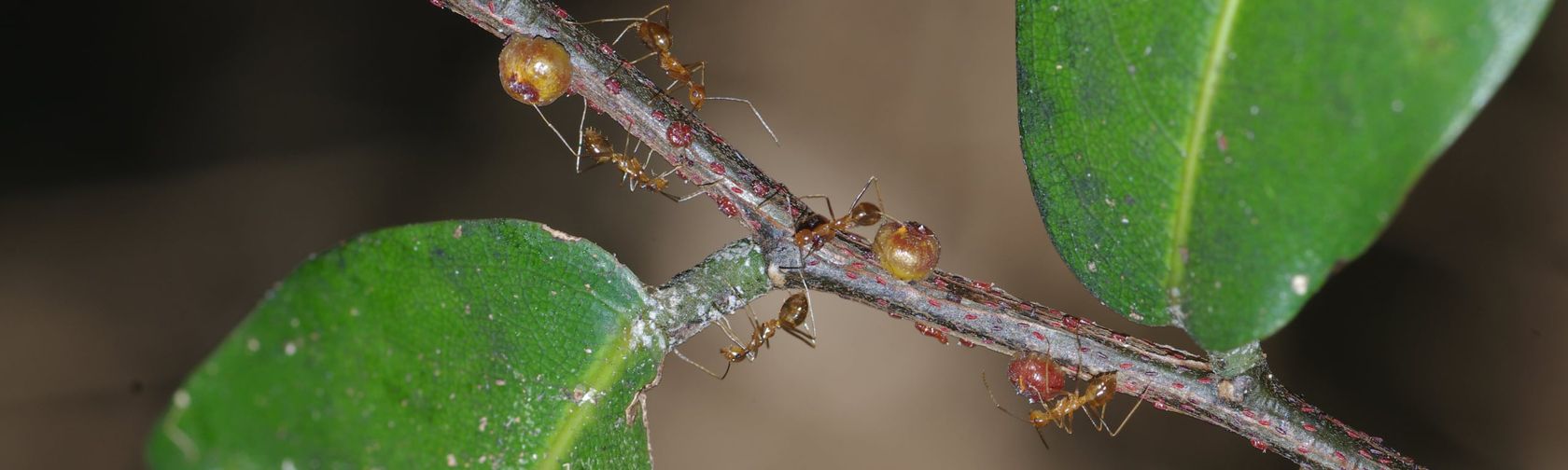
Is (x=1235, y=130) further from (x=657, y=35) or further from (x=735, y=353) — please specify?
(x=657, y=35)

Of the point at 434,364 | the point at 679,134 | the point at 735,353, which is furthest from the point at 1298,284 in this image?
the point at 735,353

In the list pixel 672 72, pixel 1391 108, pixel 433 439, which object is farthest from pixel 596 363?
pixel 672 72

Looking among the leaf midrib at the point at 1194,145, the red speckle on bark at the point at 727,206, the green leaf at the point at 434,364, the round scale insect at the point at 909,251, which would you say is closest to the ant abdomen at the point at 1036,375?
the round scale insect at the point at 909,251

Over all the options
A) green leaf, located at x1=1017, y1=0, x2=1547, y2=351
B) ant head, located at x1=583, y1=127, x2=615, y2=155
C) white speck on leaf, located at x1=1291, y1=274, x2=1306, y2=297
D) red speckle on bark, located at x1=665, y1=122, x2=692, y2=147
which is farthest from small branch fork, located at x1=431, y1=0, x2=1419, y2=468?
ant head, located at x1=583, y1=127, x2=615, y2=155

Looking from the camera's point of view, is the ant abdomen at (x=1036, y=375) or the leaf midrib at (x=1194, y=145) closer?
the leaf midrib at (x=1194, y=145)

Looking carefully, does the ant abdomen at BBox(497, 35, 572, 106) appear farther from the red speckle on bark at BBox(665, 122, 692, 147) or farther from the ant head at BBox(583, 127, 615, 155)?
the ant head at BBox(583, 127, 615, 155)

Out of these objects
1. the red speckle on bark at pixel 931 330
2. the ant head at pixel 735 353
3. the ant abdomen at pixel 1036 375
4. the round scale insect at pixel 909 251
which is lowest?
the ant head at pixel 735 353

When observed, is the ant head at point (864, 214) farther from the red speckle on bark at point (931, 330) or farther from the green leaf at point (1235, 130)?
the green leaf at point (1235, 130)

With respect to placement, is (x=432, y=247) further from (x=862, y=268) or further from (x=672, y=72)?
(x=672, y=72)
